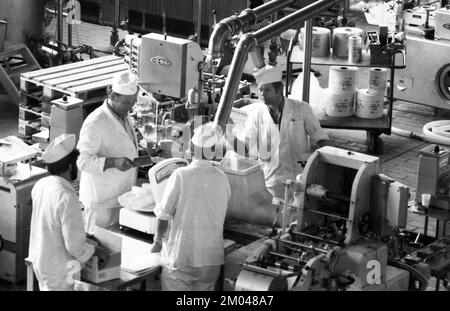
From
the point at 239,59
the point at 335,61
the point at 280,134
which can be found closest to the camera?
the point at 239,59

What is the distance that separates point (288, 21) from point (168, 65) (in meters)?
1.37

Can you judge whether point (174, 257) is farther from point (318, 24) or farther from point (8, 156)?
point (318, 24)

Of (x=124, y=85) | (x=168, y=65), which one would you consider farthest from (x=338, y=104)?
(x=124, y=85)

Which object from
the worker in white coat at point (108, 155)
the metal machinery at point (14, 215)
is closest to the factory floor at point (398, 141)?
the worker in white coat at point (108, 155)

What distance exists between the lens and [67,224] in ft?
16.1

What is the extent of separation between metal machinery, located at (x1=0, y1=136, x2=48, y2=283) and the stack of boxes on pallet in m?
1.42

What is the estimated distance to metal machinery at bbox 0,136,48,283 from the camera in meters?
6.05

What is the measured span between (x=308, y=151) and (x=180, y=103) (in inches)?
47.2

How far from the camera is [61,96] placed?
8.27 meters

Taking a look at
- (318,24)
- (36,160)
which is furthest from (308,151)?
(318,24)

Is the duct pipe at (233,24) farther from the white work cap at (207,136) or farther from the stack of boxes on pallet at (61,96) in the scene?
the stack of boxes on pallet at (61,96)

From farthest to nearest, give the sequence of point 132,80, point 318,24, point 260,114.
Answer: point 318,24 < point 260,114 < point 132,80

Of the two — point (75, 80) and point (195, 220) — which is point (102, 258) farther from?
point (75, 80)

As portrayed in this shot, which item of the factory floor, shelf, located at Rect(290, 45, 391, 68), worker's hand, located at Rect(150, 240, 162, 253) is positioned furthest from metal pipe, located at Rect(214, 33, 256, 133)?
shelf, located at Rect(290, 45, 391, 68)
